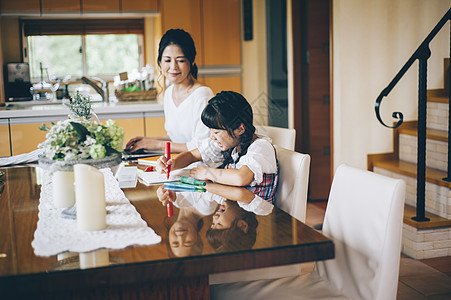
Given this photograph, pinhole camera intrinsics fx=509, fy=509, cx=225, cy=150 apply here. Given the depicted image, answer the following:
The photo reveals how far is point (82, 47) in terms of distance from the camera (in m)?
6.06

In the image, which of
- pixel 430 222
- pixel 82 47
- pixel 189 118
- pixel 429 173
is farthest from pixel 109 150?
pixel 82 47

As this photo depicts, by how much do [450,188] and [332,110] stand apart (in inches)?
44.7

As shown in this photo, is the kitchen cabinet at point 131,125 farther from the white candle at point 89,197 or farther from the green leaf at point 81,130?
the white candle at point 89,197

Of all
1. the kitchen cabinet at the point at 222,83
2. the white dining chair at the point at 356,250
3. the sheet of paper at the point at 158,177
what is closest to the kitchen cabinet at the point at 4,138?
the kitchen cabinet at the point at 222,83

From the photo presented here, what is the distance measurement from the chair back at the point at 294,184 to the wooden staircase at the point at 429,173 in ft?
4.65

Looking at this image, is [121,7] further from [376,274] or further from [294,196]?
[376,274]

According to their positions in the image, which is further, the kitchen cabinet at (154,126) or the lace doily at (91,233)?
the kitchen cabinet at (154,126)

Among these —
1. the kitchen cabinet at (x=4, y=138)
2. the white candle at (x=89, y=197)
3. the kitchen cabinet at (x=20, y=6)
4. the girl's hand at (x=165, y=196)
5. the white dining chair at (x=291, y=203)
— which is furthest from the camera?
the kitchen cabinet at (x=20, y=6)

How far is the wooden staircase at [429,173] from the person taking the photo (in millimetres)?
3062

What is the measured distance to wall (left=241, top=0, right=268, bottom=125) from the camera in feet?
15.8

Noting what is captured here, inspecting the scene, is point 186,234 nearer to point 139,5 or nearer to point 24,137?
point 24,137

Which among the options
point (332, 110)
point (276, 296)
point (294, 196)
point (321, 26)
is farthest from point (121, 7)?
point (276, 296)

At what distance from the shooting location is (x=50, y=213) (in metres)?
1.58

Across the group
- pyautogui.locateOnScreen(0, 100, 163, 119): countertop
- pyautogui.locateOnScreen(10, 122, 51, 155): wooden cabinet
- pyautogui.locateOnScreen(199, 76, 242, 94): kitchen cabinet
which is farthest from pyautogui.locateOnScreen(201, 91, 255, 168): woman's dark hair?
pyautogui.locateOnScreen(199, 76, 242, 94): kitchen cabinet
